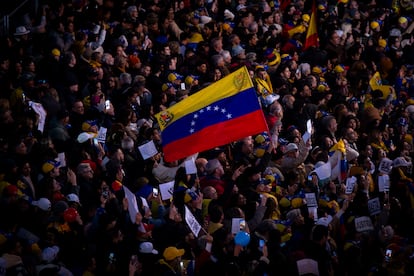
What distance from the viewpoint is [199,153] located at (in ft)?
44.3

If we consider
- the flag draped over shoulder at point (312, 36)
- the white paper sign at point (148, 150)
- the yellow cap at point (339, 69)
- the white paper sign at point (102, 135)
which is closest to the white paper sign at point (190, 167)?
the white paper sign at point (148, 150)

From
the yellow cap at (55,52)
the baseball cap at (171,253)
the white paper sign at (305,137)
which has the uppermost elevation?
the yellow cap at (55,52)

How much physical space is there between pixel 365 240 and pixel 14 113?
16.8ft

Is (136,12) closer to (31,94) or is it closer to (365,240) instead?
(31,94)

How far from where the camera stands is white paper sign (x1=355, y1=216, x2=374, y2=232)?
11.9 m

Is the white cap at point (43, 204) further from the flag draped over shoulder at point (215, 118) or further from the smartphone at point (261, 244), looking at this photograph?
the smartphone at point (261, 244)

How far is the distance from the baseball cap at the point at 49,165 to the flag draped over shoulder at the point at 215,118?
58.5 inches

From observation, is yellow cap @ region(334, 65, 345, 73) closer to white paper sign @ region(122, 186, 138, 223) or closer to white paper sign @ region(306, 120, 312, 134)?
white paper sign @ region(306, 120, 312, 134)

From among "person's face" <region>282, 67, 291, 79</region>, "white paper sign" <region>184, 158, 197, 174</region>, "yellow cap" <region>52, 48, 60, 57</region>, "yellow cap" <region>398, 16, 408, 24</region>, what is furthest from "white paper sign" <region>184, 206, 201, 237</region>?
"yellow cap" <region>398, 16, 408, 24</region>

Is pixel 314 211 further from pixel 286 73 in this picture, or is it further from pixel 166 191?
pixel 286 73

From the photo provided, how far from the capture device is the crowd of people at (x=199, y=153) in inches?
432

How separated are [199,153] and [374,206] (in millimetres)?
2613

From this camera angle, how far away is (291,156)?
13742 millimetres

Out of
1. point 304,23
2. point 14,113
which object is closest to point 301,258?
point 14,113
